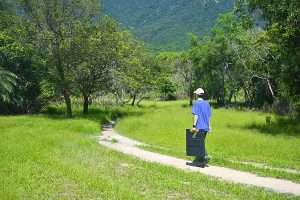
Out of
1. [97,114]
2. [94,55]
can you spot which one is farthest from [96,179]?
Result: [97,114]

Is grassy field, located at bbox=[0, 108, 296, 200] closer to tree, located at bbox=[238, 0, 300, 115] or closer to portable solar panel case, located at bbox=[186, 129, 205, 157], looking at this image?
portable solar panel case, located at bbox=[186, 129, 205, 157]

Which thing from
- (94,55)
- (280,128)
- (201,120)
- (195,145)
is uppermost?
(94,55)

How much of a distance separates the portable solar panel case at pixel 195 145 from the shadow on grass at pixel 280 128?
14.0 meters

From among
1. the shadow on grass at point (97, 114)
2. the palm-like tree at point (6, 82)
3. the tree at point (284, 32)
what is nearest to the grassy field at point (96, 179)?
the tree at point (284, 32)

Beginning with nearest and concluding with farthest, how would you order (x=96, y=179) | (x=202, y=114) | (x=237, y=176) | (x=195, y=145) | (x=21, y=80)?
1. (x=96, y=179)
2. (x=237, y=176)
3. (x=195, y=145)
4. (x=202, y=114)
5. (x=21, y=80)

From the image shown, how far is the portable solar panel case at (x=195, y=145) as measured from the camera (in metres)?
15.4

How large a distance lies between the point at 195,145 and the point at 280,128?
Answer: 1729cm

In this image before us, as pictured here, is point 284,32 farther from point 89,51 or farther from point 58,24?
point 89,51

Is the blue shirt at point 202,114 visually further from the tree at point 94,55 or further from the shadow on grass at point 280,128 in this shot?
the tree at point 94,55

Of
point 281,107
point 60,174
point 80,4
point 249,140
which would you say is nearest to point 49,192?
point 60,174

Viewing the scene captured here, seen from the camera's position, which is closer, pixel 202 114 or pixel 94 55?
pixel 202 114

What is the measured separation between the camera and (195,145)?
15.5 meters

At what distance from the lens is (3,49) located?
4831 centimetres

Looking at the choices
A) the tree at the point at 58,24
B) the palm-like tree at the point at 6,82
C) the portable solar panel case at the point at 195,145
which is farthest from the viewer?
the palm-like tree at the point at 6,82
